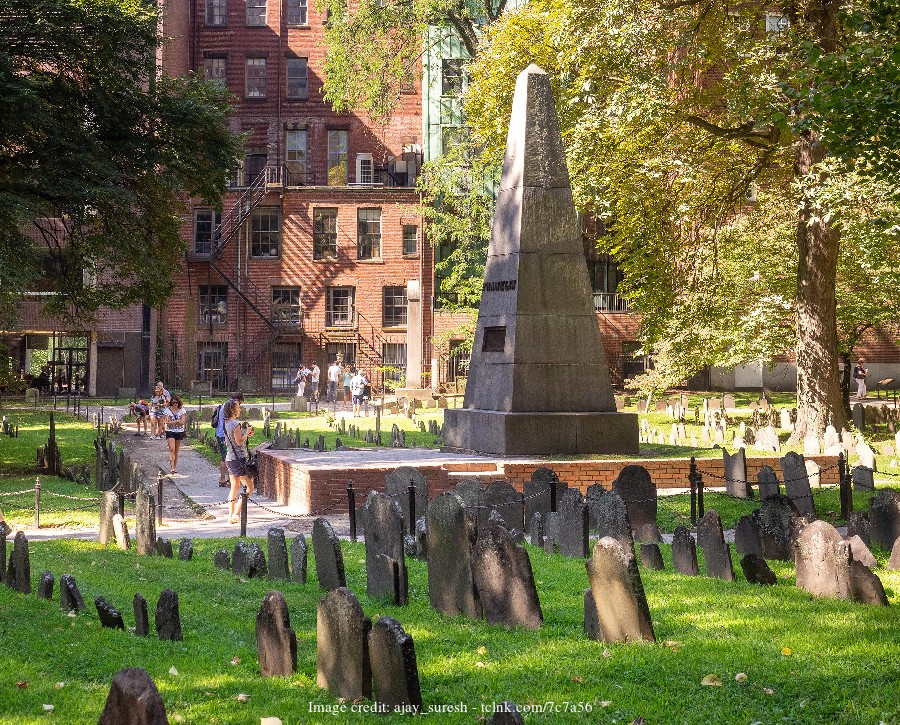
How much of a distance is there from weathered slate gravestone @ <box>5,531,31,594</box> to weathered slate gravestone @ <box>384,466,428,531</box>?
513 centimetres

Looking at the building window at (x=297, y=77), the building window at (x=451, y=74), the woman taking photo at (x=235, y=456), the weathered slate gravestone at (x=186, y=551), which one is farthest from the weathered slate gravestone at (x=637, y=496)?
the building window at (x=297, y=77)

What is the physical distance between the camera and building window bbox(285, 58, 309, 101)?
187ft

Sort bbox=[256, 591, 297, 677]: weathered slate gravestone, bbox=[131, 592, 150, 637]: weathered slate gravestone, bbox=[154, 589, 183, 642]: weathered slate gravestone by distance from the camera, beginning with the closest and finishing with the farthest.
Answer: bbox=[256, 591, 297, 677]: weathered slate gravestone < bbox=[154, 589, 183, 642]: weathered slate gravestone < bbox=[131, 592, 150, 637]: weathered slate gravestone

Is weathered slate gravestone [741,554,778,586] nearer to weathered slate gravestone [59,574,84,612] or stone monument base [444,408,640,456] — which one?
weathered slate gravestone [59,574,84,612]

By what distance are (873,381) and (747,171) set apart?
30935mm

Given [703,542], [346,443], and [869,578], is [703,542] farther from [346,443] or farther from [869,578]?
[346,443]

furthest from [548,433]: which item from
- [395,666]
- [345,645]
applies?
[395,666]

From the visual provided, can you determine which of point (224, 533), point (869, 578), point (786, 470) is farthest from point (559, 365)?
point (869, 578)

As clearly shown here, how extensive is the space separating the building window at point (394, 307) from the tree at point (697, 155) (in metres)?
24.9

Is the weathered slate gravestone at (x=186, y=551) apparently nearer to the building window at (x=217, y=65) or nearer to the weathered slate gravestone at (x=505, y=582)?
the weathered slate gravestone at (x=505, y=582)

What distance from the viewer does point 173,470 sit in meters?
20.8

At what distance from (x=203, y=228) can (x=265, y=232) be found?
3294 millimetres

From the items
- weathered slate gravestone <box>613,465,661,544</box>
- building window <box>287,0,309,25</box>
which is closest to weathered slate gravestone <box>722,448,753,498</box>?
weathered slate gravestone <box>613,465,661,544</box>

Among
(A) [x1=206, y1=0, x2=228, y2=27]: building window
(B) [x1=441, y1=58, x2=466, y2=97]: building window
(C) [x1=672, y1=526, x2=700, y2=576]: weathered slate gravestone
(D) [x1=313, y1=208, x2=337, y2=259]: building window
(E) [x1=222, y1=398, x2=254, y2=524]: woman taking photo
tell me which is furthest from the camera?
(A) [x1=206, y1=0, x2=228, y2=27]: building window
